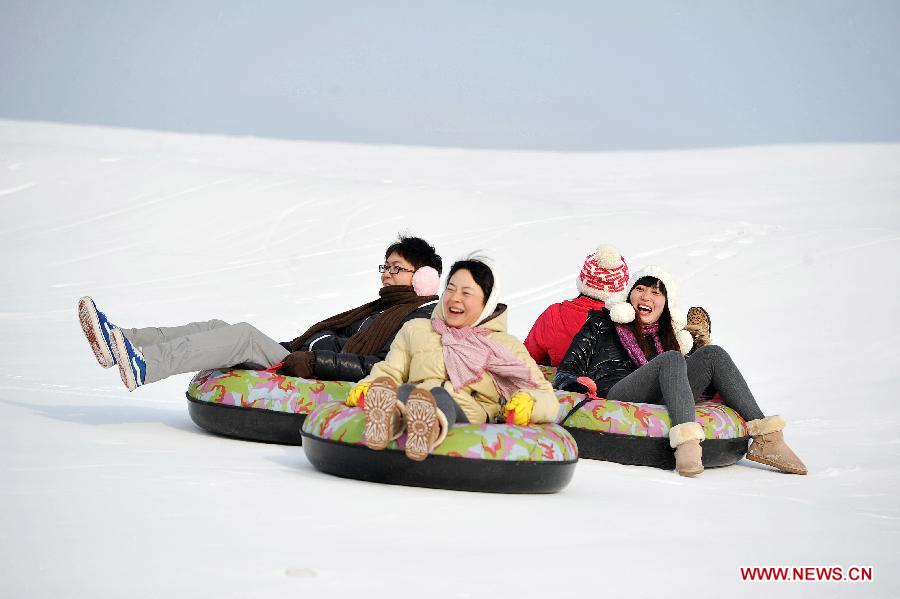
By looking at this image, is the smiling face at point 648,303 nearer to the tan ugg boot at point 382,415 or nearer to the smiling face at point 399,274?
the smiling face at point 399,274

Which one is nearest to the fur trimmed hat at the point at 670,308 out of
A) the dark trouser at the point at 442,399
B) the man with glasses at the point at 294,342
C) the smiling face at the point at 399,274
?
the man with glasses at the point at 294,342

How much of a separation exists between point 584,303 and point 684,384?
3.93 ft

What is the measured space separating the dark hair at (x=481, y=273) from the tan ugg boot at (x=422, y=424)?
2.82ft

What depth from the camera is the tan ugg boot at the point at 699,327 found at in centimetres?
790

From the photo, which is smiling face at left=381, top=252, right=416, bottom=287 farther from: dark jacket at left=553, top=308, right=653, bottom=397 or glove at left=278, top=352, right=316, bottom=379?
dark jacket at left=553, top=308, right=653, bottom=397

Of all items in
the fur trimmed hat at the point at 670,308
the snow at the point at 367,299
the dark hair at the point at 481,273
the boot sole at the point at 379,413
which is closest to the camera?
the snow at the point at 367,299

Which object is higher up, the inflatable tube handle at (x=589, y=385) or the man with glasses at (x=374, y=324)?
the man with glasses at (x=374, y=324)

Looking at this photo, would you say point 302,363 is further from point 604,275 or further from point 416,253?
point 604,275

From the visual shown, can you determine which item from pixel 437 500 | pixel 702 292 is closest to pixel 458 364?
pixel 437 500

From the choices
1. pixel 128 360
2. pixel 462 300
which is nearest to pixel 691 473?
pixel 462 300

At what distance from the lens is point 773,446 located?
23.7ft

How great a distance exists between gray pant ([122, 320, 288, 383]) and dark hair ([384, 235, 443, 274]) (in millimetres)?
935

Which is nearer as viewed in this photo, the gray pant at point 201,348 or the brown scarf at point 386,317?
the gray pant at point 201,348

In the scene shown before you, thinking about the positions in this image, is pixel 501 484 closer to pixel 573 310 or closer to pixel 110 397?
pixel 573 310
